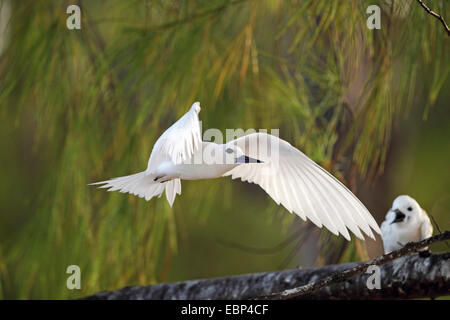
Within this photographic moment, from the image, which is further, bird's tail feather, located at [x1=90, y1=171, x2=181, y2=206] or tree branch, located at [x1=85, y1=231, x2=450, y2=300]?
tree branch, located at [x1=85, y1=231, x2=450, y2=300]

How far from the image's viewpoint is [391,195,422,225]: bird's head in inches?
44.3

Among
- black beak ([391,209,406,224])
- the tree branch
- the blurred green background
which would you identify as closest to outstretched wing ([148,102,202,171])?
the tree branch

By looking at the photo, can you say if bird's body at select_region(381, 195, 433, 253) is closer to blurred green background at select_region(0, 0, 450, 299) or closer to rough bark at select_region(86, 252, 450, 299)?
blurred green background at select_region(0, 0, 450, 299)

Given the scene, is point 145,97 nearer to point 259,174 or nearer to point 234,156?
point 259,174

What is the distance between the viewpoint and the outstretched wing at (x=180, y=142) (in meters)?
→ 0.51

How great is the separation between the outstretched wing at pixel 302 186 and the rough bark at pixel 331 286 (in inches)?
10.0

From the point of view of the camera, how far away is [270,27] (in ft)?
4.51

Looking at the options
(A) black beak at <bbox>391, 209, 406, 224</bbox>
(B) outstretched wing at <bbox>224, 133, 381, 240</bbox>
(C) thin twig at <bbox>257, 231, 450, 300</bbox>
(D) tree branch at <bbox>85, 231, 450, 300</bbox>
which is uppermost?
(B) outstretched wing at <bbox>224, 133, 381, 240</bbox>

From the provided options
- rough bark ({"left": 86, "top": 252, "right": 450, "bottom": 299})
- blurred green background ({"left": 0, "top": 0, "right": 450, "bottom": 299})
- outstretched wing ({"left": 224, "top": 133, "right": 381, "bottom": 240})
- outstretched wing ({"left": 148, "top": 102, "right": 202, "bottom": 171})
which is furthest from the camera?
blurred green background ({"left": 0, "top": 0, "right": 450, "bottom": 299})

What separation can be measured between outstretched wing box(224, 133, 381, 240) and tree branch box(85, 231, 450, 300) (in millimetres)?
181

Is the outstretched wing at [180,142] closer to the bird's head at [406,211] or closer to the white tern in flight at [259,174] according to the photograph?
the white tern in flight at [259,174]

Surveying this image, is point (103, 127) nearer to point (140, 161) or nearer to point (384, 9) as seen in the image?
point (140, 161)

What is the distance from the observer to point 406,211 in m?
1.13

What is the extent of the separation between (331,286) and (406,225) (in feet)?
0.81
